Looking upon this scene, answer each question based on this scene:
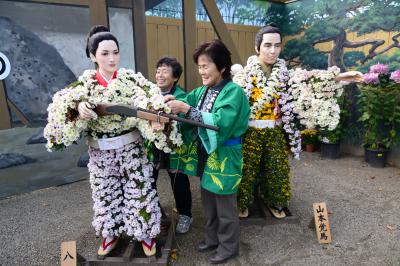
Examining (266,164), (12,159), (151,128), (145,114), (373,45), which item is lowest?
(12,159)

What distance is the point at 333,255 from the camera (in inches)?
104

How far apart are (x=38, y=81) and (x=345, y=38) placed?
16.6 feet

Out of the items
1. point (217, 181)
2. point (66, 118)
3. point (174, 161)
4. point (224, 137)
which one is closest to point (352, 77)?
point (224, 137)

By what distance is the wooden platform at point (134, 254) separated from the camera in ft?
8.02

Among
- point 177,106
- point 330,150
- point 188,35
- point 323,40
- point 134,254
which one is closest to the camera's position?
point 177,106

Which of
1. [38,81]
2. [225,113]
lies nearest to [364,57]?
[225,113]

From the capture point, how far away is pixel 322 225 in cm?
284

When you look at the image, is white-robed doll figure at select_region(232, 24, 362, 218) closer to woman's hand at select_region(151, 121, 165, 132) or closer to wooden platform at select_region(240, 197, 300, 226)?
wooden platform at select_region(240, 197, 300, 226)

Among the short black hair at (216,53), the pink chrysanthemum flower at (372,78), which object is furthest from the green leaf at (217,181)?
the pink chrysanthemum flower at (372,78)

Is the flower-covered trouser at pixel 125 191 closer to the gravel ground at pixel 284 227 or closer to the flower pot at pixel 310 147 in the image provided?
the gravel ground at pixel 284 227

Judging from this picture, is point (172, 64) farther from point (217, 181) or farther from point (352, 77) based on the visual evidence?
point (352, 77)

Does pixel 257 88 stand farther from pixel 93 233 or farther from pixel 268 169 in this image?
pixel 93 233

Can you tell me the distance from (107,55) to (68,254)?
158cm

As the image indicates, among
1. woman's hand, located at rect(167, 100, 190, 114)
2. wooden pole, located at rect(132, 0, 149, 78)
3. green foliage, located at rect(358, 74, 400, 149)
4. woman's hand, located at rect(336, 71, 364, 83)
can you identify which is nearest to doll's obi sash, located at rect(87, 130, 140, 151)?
woman's hand, located at rect(167, 100, 190, 114)
